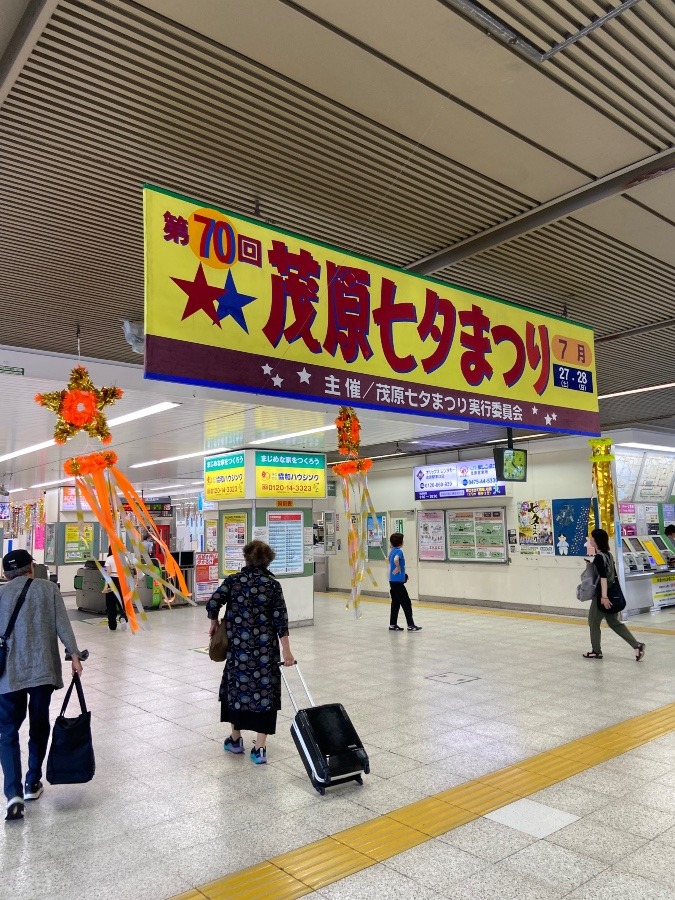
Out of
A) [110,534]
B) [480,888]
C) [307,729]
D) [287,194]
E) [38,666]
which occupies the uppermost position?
[287,194]

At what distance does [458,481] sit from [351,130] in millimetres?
10726

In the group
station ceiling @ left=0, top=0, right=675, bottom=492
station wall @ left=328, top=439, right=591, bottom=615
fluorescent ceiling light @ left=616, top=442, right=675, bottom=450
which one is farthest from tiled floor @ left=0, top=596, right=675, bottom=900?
fluorescent ceiling light @ left=616, top=442, right=675, bottom=450

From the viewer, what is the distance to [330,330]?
309 centimetres

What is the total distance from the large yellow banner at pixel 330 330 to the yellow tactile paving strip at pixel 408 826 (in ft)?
6.97

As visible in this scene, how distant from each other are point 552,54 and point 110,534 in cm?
331

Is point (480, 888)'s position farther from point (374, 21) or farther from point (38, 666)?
point (374, 21)

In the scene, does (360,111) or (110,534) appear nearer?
(360,111)

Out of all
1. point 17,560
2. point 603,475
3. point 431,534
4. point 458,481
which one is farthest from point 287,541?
point 17,560

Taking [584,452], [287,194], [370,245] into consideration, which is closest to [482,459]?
[584,452]

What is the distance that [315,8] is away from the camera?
91.5 inches

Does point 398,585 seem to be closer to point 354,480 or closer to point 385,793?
point 354,480

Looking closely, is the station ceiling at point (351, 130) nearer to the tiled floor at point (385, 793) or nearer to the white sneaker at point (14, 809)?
the white sneaker at point (14, 809)

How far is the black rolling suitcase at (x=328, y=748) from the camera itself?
3.87 metres

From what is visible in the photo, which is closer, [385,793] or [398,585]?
[385,793]
